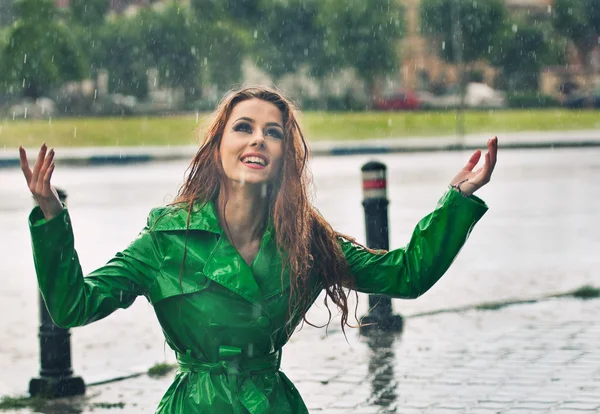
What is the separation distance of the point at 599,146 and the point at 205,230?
1163 inches

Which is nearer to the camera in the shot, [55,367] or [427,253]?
[427,253]

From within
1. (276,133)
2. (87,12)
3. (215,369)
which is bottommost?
(215,369)

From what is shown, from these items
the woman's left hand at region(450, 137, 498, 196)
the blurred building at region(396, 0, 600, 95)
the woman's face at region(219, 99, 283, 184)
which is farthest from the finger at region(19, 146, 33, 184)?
the blurred building at region(396, 0, 600, 95)

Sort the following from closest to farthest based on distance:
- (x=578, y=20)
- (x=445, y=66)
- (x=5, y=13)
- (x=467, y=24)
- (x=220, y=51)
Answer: (x=467, y=24) < (x=220, y=51) < (x=578, y=20) < (x=5, y=13) < (x=445, y=66)

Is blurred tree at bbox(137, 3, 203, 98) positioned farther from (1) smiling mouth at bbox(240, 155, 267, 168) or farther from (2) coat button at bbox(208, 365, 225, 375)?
(2) coat button at bbox(208, 365, 225, 375)

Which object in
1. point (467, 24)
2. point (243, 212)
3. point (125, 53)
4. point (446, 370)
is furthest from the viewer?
point (125, 53)

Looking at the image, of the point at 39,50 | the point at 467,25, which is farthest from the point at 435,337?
the point at 467,25

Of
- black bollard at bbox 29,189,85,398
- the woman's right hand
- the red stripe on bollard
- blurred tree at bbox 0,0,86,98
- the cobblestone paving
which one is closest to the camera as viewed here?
the woman's right hand

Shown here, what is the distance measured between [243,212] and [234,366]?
403mm

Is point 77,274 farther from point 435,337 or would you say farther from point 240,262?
point 435,337

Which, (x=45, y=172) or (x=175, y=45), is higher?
(x=175, y=45)

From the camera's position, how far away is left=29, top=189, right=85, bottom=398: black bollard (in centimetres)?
654

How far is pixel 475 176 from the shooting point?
9.93ft

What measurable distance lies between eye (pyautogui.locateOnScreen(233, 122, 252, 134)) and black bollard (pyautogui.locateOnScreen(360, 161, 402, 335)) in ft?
15.2
